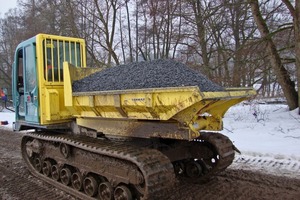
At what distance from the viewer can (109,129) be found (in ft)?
15.9

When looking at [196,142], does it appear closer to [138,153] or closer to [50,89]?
[138,153]

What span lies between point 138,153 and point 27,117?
2993mm

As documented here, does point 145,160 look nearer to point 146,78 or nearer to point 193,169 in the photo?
point 146,78

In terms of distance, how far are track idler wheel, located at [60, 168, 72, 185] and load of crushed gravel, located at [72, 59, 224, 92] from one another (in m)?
1.39

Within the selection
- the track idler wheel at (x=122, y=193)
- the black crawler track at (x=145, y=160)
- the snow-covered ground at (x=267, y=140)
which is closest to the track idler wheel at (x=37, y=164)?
the black crawler track at (x=145, y=160)

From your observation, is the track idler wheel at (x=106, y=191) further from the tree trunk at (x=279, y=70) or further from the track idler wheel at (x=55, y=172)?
the tree trunk at (x=279, y=70)

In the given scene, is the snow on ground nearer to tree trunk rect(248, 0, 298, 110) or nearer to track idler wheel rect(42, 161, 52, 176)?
tree trunk rect(248, 0, 298, 110)

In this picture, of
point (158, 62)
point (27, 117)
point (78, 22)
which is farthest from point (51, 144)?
point (78, 22)

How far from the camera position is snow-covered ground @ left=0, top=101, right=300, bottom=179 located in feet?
21.2

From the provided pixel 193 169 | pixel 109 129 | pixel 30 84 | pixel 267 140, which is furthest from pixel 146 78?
pixel 267 140

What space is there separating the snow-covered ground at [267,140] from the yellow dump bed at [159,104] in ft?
7.74

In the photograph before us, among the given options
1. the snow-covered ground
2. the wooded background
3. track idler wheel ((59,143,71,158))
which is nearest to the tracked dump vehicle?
track idler wheel ((59,143,71,158))

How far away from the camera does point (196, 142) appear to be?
538 centimetres

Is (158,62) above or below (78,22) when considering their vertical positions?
below
